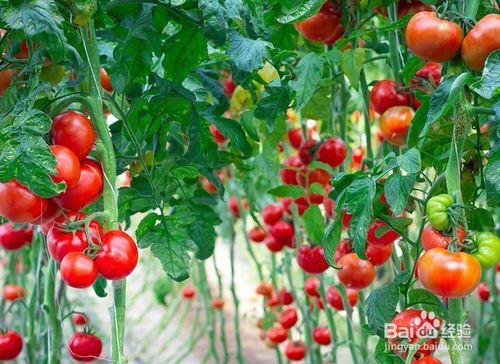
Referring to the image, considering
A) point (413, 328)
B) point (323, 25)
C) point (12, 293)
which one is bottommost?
point (413, 328)

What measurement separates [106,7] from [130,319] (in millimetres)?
3391

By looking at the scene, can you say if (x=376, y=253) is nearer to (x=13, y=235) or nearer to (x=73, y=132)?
(x=73, y=132)

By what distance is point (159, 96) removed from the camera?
1.11 meters

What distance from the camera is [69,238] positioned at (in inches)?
34.5

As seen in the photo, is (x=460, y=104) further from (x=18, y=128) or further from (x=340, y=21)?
(x=18, y=128)

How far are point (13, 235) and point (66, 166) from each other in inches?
47.9

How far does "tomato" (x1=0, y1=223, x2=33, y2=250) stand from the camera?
1.93m

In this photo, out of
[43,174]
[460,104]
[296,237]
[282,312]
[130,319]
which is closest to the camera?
[43,174]

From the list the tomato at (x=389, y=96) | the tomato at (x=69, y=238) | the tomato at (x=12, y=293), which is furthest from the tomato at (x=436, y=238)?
the tomato at (x=12, y=293)

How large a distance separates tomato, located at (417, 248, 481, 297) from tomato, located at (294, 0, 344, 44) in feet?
1.78

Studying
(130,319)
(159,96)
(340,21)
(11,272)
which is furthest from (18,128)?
(130,319)

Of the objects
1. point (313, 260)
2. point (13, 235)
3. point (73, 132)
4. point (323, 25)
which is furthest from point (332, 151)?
point (13, 235)

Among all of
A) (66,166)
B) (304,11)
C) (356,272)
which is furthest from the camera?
(356,272)

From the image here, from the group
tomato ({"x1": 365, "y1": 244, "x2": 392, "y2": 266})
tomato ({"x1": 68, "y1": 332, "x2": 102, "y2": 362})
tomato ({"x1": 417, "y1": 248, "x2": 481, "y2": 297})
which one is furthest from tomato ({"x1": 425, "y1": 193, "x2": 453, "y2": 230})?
tomato ({"x1": 68, "y1": 332, "x2": 102, "y2": 362})
